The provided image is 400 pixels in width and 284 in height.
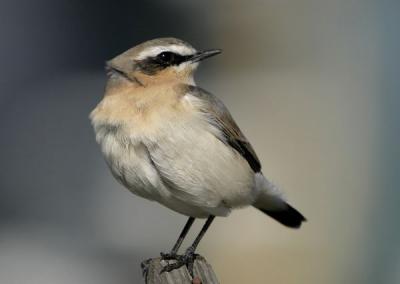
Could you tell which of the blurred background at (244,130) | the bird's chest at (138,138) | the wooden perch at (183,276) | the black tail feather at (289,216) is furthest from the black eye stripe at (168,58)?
the blurred background at (244,130)

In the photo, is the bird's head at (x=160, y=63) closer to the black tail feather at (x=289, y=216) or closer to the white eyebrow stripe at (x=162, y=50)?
the white eyebrow stripe at (x=162, y=50)

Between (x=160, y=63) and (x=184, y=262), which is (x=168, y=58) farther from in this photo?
(x=184, y=262)

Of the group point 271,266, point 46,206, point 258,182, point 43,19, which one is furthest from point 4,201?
point 258,182

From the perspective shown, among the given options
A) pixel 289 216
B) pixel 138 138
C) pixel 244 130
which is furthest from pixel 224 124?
pixel 244 130

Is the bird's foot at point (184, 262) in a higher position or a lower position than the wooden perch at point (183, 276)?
lower

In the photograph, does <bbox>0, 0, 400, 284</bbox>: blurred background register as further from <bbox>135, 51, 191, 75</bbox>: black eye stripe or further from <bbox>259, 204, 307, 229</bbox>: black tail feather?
<bbox>135, 51, 191, 75</bbox>: black eye stripe
